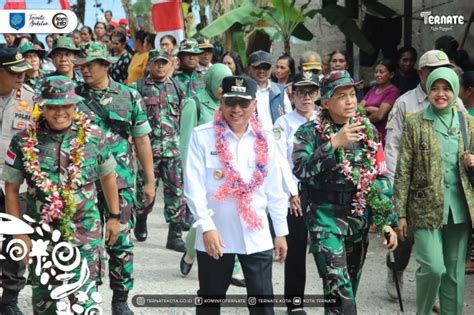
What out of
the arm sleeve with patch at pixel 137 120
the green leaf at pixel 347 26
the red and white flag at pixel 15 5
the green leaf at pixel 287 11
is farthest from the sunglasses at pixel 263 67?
the red and white flag at pixel 15 5

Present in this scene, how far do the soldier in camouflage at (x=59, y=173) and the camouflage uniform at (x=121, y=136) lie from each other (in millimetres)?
981

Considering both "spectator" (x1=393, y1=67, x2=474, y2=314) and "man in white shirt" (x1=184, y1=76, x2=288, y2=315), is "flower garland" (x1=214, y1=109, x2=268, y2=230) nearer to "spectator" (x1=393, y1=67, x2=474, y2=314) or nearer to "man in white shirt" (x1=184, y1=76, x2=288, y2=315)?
"man in white shirt" (x1=184, y1=76, x2=288, y2=315)

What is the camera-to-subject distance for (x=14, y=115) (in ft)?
22.7

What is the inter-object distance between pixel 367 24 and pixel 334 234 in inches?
331

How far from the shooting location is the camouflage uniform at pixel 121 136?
6.89 meters

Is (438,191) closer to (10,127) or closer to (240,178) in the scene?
(240,178)

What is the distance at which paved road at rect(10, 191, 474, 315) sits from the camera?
7.39 metres

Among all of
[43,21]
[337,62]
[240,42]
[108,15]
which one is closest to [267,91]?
[337,62]

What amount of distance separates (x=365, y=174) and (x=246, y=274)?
1033mm

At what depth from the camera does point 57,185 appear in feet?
18.7

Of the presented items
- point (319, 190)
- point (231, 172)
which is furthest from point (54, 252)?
point (319, 190)

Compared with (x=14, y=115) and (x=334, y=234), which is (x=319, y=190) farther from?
(x=14, y=115)

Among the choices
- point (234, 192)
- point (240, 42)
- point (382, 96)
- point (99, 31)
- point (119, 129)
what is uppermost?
point (99, 31)

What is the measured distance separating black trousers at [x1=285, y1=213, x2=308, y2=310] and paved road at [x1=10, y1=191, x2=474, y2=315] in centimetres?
19
